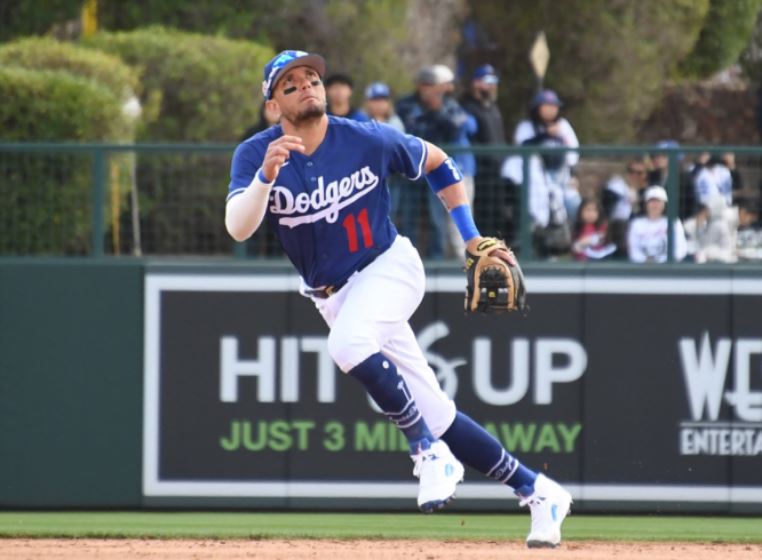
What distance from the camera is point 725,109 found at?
31.6m

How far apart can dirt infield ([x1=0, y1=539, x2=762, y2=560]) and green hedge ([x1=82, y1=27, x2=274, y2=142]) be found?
846cm

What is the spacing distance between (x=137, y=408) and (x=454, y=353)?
6.50 feet

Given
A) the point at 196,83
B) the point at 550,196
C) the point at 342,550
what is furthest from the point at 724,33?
the point at 342,550

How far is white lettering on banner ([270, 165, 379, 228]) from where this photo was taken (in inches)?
306

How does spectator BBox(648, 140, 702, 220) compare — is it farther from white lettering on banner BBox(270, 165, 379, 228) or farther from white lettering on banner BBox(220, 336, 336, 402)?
white lettering on banner BBox(270, 165, 379, 228)

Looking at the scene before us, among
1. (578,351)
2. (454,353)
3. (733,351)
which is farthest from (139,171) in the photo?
(733,351)

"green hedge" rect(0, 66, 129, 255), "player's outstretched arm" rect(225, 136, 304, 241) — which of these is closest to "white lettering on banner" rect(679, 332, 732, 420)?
"green hedge" rect(0, 66, 129, 255)

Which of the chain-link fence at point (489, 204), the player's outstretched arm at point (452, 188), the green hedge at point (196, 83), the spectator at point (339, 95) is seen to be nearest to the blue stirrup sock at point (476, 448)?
the player's outstretched arm at point (452, 188)

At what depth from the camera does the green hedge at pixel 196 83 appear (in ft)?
56.8

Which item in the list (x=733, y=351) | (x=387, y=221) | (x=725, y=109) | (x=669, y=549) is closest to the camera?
(x=387, y=221)

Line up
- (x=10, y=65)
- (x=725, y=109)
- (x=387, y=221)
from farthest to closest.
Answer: (x=725, y=109), (x=10, y=65), (x=387, y=221)

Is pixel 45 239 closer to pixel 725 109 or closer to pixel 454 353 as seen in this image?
pixel 454 353

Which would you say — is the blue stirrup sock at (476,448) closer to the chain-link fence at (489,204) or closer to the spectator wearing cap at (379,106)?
the chain-link fence at (489,204)

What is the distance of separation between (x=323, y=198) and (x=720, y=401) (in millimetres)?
3831
